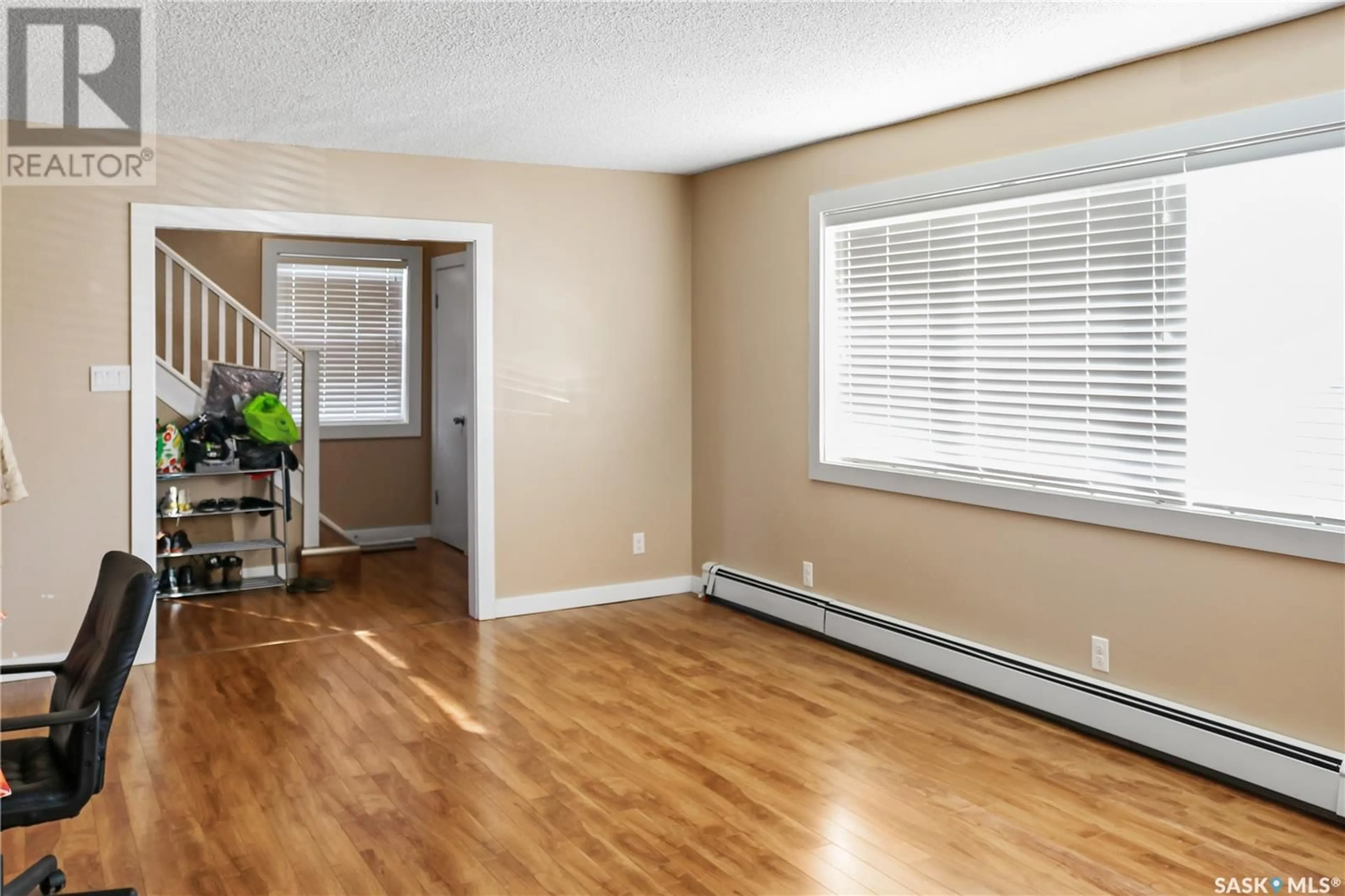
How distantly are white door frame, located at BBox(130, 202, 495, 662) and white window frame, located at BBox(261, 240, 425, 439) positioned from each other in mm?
2482

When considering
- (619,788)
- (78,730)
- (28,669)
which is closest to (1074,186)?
(619,788)

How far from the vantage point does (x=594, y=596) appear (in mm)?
6047

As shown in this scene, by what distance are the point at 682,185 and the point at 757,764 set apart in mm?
3682

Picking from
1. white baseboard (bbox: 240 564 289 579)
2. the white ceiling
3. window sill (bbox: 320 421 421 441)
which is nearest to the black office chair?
the white ceiling

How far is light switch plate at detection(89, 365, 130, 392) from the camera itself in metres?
4.75

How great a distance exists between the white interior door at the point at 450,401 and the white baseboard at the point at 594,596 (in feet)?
6.47

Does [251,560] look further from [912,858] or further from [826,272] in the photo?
[912,858]

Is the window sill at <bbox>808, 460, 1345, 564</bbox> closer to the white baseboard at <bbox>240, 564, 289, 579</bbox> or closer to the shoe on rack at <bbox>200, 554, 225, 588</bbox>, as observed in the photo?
the white baseboard at <bbox>240, 564, 289, 579</bbox>

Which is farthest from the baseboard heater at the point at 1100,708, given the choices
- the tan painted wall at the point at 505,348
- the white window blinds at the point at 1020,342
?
the tan painted wall at the point at 505,348

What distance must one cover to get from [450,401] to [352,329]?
959mm

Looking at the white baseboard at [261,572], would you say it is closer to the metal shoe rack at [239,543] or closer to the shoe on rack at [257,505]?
the metal shoe rack at [239,543]

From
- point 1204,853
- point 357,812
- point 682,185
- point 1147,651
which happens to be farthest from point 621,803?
point 682,185

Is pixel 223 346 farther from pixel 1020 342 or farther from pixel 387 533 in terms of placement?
pixel 1020 342

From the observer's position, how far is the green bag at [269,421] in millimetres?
6363
